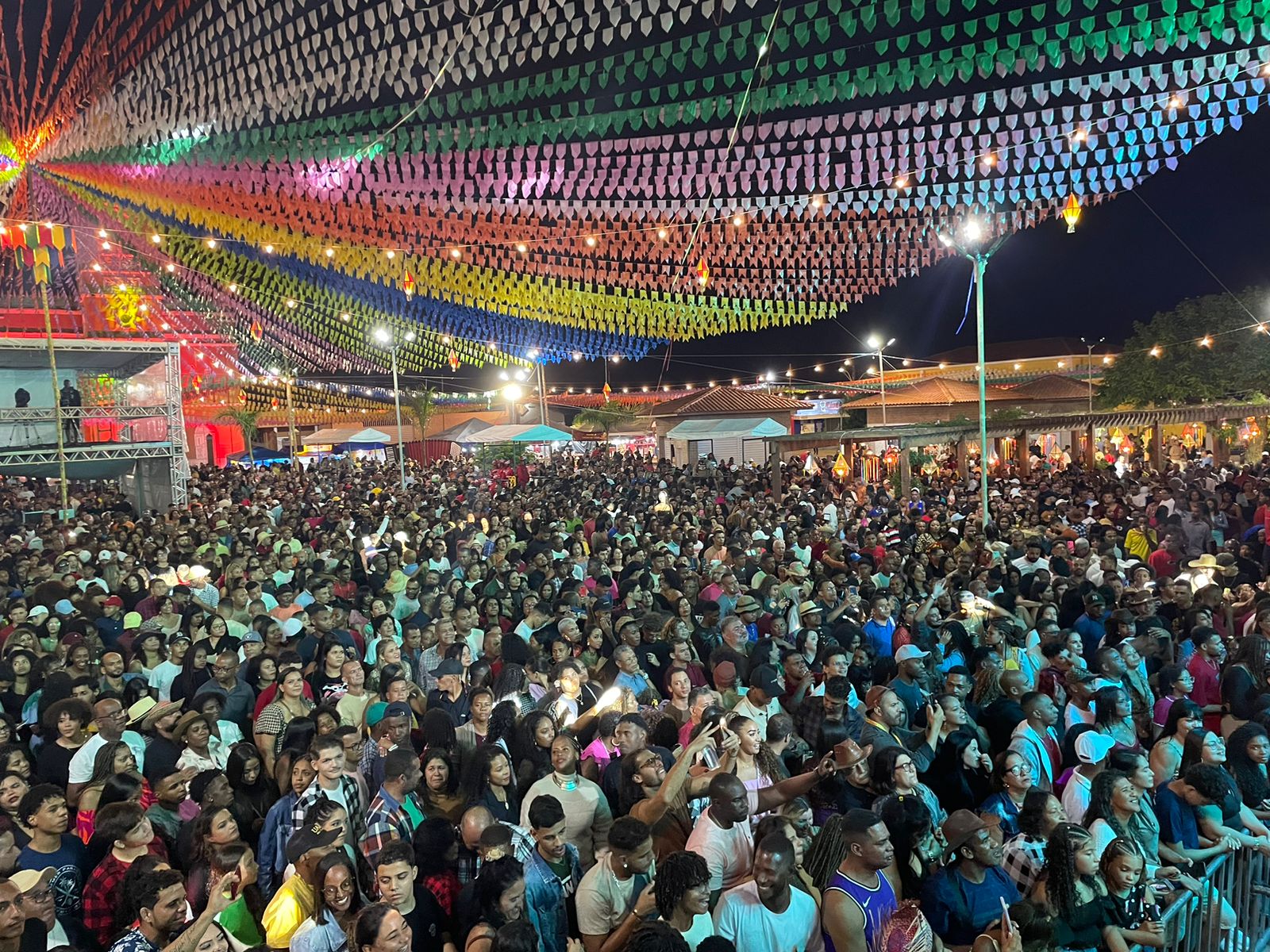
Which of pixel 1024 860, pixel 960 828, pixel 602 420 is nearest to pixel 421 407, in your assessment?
pixel 602 420

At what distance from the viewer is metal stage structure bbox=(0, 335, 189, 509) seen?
19.5 metres

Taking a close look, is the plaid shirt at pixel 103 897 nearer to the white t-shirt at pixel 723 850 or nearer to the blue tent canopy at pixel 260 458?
the white t-shirt at pixel 723 850

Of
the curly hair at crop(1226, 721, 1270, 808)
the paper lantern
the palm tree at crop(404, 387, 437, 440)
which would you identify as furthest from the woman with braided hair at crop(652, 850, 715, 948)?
the palm tree at crop(404, 387, 437, 440)

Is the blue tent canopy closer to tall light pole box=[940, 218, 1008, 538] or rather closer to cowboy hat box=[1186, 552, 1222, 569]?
tall light pole box=[940, 218, 1008, 538]

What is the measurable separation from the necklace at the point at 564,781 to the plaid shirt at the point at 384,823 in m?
0.65

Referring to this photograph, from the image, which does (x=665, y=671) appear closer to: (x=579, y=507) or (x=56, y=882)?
(x=56, y=882)

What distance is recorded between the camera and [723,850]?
3.54 metres

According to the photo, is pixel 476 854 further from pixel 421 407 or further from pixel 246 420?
pixel 246 420

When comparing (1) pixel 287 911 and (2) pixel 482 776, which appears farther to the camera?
(2) pixel 482 776

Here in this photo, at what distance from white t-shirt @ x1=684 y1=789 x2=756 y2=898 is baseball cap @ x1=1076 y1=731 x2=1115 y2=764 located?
6.79ft

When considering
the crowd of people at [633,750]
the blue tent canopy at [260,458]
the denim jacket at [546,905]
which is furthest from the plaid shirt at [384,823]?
the blue tent canopy at [260,458]

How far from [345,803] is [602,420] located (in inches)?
1449

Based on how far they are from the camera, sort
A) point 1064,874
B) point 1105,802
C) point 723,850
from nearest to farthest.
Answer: point 1064,874, point 723,850, point 1105,802

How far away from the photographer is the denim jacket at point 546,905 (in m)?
3.37
